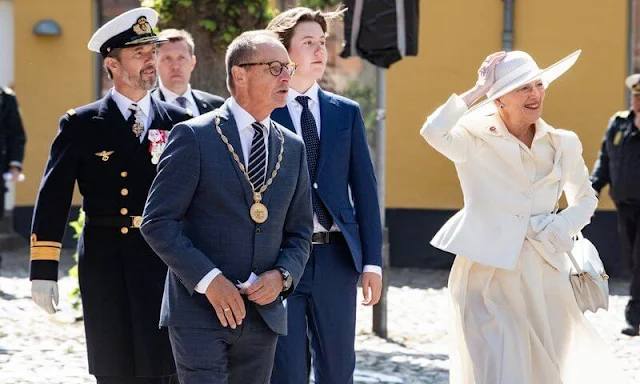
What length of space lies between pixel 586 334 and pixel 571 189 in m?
0.70

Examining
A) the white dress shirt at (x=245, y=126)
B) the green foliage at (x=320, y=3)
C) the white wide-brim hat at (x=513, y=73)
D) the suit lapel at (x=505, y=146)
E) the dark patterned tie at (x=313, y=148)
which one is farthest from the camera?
the green foliage at (x=320, y=3)

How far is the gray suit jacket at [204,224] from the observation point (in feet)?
14.8

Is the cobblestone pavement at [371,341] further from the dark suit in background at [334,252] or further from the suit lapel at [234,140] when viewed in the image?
the suit lapel at [234,140]

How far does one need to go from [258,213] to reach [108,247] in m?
1.25

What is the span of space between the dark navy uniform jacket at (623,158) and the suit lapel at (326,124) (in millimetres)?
4991

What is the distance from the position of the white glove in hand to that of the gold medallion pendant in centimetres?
140

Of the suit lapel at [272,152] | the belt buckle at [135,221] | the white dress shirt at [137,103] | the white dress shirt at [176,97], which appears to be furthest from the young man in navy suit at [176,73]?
the suit lapel at [272,152]

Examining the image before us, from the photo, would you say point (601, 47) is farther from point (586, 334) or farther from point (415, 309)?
point (586, 334)

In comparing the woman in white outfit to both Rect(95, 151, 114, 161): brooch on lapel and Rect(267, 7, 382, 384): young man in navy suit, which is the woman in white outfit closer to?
Rect(267, 7, 382, 384): young man in navy suit

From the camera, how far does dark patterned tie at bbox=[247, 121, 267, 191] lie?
468 cm

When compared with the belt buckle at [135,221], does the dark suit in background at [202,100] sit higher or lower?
higher

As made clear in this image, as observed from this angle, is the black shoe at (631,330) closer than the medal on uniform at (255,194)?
No

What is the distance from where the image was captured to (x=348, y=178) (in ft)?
19.2

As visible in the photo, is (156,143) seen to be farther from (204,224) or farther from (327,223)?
(204,224)
